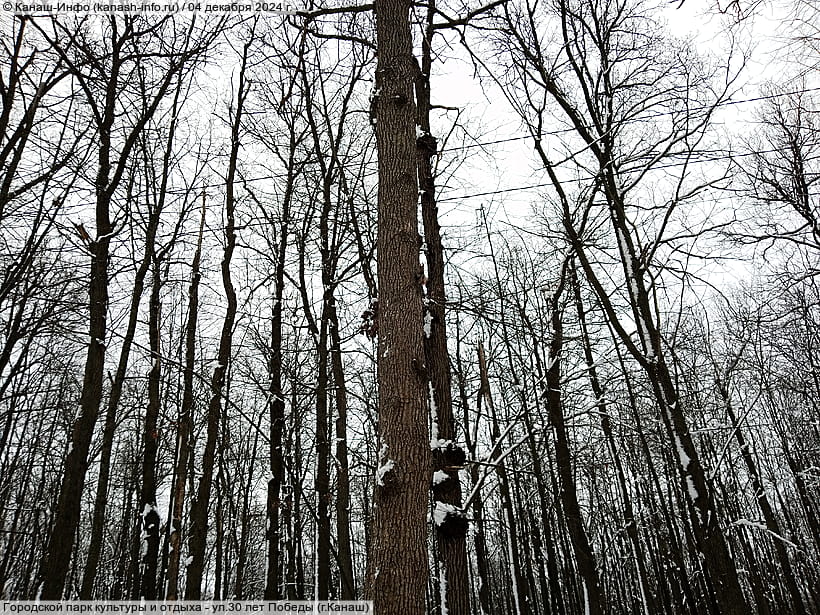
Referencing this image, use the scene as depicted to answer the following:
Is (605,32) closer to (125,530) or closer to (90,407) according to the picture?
(90,407)

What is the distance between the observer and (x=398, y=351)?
2811 millimetres

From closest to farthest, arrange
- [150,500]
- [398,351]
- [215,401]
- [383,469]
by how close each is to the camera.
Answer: [383,469], [398,351], [215,401], [150,500]

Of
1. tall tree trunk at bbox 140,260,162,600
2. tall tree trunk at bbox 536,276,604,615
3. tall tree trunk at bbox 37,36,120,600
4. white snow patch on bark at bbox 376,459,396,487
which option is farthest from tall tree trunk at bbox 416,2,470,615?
tall tree trunk at bbox 37,36,120,600

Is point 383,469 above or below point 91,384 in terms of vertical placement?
below

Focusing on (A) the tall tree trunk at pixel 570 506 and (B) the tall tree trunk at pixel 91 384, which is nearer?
(B) the tall tree trunk at pixel 91 384

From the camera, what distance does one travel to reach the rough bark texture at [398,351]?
2.38 meters

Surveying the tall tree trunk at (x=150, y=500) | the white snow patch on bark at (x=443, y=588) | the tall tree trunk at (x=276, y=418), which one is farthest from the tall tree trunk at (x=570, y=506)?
the tall tree trunk at (x=150, y=500)

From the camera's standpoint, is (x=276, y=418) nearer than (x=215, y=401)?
No

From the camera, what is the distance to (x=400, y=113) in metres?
3.36

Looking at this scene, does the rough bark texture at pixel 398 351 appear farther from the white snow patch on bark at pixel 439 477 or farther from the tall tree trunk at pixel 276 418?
the tall tree trunk at pixel 276 418

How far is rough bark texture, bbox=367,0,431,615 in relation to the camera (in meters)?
2.38

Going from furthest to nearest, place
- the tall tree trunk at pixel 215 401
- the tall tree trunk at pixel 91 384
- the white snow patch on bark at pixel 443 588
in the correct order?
the tall tree trunk at pixel 215 401 → the tall tree trunk at pixel 91 384 → the white snow patch on bark at pixel 443 588

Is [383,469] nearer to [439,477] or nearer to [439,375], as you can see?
[439,477]

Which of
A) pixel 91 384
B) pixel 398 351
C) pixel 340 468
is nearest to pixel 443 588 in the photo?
pixel 398 351
